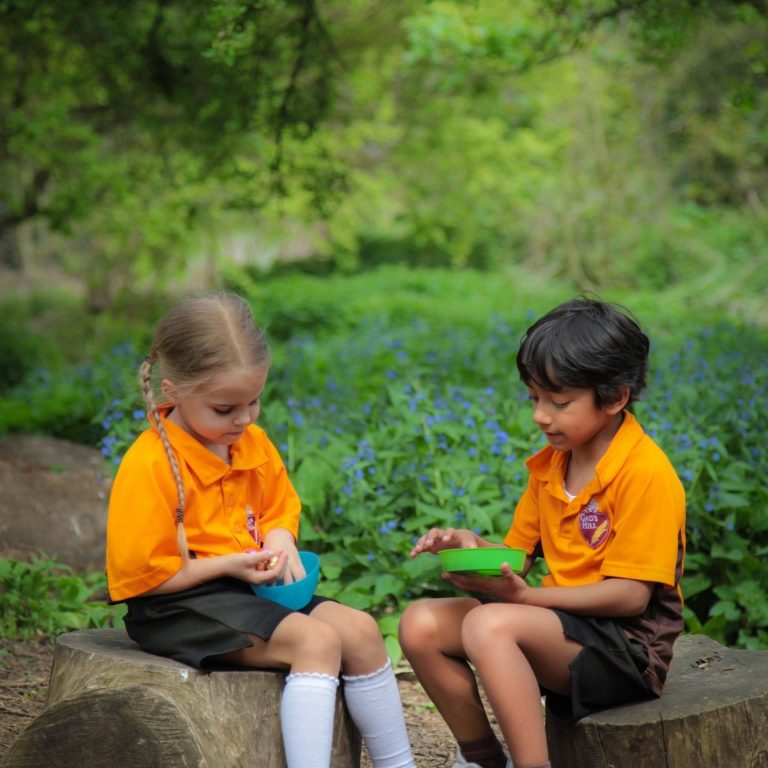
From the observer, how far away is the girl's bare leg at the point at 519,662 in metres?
2.37

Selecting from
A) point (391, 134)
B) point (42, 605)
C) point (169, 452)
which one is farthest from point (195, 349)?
point (391, 134)

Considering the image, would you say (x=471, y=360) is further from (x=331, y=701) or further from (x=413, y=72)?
(x=413, y=72)

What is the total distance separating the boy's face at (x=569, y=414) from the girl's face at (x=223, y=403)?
66 cm

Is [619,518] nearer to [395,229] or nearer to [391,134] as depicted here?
[391,134]

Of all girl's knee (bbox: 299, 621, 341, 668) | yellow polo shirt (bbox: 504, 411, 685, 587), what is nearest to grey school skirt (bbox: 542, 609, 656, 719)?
yellow polo shirt (bbox: 504, 411, 685, 587)

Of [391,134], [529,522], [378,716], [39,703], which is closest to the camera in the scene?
[378,716]

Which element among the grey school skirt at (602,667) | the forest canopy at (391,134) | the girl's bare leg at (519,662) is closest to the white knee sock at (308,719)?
the girl's bare leg at (519,662)

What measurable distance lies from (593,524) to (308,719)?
31.3 inches

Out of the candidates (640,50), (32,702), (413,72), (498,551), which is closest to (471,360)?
(640,50)

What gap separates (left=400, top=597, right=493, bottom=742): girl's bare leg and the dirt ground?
2.15 ft

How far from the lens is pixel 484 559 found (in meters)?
2.42

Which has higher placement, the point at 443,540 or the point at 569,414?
the point at 569,414

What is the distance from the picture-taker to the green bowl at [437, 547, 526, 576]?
242 centimetres

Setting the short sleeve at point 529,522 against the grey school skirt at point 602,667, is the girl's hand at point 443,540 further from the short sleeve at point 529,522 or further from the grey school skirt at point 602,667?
the grey school skirt at point 602,667
